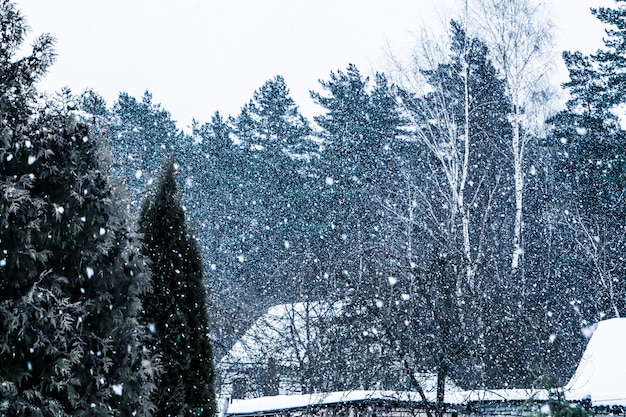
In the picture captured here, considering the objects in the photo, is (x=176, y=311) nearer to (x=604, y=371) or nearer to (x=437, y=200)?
(x=604, y=371)

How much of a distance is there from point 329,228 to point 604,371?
1575 cm

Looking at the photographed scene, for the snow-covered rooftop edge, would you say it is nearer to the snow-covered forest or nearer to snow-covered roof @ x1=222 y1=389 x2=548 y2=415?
snow-covered roof @ x1=222 y1=389 x2=548 y2=415

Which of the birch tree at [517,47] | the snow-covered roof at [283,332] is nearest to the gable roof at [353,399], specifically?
the snow-covered roof at [283,332]

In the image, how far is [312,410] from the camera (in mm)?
8547

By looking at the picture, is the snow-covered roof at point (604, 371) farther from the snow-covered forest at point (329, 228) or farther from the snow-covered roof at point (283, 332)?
the snow-covered roof at point (283, 332)

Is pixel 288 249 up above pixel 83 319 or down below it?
above

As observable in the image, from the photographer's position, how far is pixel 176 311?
5.98 metres

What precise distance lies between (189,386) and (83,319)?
172 cm

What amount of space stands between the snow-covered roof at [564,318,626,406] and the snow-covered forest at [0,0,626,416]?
795mm

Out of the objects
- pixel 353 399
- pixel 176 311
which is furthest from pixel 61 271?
pixel 353 399

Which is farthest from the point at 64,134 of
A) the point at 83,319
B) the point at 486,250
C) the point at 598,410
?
the point at 486,250

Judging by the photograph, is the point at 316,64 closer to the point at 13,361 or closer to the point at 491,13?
the point at 491,13

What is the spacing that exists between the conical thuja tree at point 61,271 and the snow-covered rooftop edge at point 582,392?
393 cm

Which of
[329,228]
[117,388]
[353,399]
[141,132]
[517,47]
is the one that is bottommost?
[353,399]
